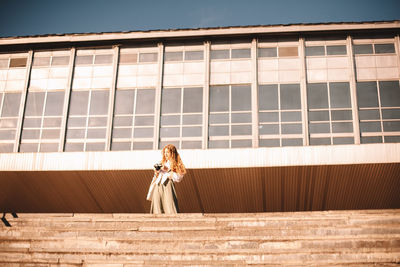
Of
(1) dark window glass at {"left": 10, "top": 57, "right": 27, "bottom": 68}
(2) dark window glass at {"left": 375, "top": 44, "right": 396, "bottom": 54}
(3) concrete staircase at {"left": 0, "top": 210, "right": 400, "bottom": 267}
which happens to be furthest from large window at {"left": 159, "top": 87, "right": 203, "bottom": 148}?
(3) concrete staircase at {"left": 0, "top": 210, "right": 400, "bottom": 267}

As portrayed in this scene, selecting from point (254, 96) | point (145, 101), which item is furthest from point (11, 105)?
point (254, 96)

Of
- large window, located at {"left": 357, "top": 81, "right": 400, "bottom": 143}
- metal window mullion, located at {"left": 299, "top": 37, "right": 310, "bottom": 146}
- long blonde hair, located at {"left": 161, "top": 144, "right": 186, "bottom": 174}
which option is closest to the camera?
long blonde hair, located at {"left": 161, "top": 144, "right": 186, "bottom": 174}

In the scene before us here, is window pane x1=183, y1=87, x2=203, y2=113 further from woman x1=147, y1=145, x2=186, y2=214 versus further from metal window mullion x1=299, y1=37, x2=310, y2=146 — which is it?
woman x1=147, y1=145, x2=186, y2=214

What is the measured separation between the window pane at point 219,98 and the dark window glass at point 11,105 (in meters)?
6.96

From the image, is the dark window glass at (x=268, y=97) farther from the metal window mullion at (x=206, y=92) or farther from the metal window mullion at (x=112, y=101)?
the metal window mullion at (x=112, y=101)

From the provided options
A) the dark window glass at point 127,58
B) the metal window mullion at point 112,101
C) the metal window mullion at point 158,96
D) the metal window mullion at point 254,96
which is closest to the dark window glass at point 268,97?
the metal window mullion at point 254,96

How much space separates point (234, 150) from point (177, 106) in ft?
8.79

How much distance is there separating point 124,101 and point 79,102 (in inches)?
64.5

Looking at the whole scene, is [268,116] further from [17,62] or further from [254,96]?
[17,62]

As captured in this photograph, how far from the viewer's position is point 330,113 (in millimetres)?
17938

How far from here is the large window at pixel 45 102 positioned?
18.7m

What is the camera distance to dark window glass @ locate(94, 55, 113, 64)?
19.9m

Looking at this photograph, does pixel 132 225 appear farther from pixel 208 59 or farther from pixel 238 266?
pixel 208 59

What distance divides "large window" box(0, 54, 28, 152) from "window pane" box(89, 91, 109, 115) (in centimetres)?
269
